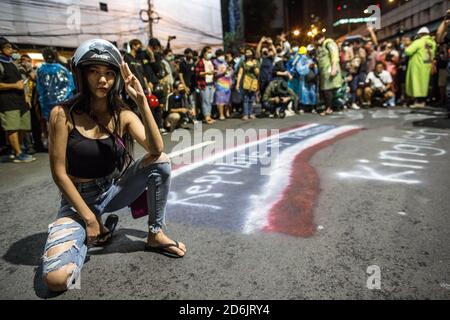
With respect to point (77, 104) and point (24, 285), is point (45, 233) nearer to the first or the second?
point (24, 285)

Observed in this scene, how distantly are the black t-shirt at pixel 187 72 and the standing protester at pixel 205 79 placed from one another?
17 cm

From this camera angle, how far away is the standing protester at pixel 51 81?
221 inches

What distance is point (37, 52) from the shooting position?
16.6m

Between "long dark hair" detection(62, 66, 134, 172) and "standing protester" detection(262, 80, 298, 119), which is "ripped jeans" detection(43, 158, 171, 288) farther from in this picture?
"standing protester" detection(262, 80, 298, 119)

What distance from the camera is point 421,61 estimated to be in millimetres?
9023

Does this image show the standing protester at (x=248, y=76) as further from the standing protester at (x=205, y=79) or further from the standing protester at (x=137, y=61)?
the standing protester at (x=137, y=61)

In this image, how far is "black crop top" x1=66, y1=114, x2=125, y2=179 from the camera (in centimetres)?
205

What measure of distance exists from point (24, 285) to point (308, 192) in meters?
2.59

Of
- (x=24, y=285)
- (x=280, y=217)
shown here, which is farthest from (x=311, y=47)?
(x=24, y=285)

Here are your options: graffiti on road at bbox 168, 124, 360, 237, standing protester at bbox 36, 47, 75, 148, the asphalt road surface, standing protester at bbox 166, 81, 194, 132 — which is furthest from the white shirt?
standing protester at bbox 36, 47, 75, 148

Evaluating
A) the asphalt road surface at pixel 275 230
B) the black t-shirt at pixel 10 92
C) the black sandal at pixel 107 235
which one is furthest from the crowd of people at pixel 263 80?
the black sandal at pixel 107 235

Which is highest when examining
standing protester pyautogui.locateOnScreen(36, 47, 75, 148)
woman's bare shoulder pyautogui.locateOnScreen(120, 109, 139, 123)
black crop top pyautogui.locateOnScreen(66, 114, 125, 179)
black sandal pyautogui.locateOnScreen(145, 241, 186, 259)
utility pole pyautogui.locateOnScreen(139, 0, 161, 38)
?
utility pole pyautogui.locateOnScreen(139, 0, 161, 38)

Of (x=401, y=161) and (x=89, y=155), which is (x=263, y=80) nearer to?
(x=401, y=161)

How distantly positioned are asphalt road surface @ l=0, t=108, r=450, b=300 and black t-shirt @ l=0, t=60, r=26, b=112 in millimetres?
1058
